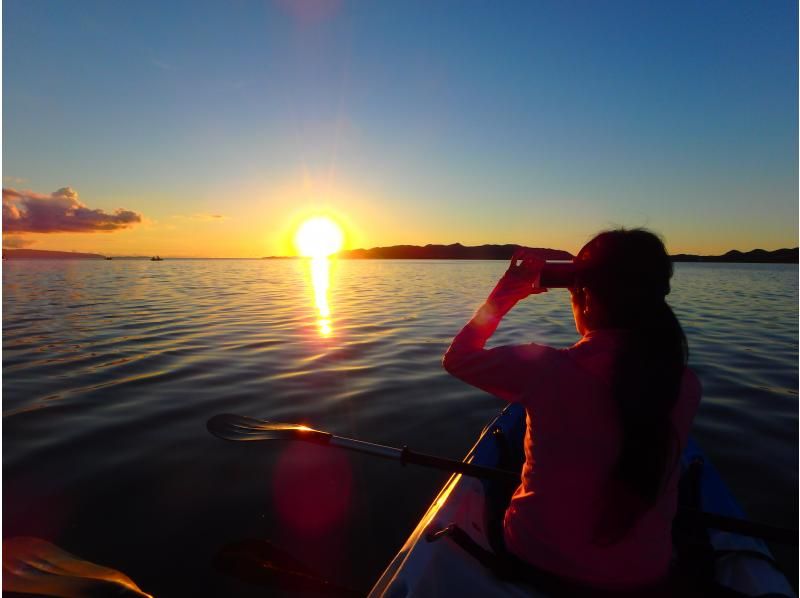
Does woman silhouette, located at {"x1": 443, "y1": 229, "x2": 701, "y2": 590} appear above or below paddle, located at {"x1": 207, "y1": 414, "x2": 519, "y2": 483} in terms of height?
above

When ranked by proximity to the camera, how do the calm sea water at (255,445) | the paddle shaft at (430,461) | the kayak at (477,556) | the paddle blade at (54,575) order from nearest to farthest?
the kayak at (477,556) < the paddle blade at (54,575) < the paddle shaft at (430,461) < the calm sea water at (255,445)

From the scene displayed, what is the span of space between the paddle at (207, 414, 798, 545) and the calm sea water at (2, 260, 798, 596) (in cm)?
42

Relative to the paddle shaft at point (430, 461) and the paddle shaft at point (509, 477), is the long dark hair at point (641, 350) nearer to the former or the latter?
the paddle shaft at point (509, 477)

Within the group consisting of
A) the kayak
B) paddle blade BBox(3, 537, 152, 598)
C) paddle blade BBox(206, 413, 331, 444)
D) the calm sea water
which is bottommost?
the calm sea water

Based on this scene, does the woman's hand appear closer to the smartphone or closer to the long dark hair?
the smartphone

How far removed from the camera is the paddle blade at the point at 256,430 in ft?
14.6

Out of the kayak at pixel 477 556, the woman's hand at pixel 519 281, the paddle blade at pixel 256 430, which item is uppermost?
the woman's hand at pixel 519 281

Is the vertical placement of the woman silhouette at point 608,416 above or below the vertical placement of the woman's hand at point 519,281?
below

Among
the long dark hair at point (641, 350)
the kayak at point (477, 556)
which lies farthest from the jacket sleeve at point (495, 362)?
the kayak at point (477, 556)

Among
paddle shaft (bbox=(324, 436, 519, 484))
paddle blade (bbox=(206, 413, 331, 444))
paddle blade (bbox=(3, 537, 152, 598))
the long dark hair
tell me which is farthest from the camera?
paddle blade (bbox=(206, 413, 331, 444))

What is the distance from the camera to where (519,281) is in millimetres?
2426

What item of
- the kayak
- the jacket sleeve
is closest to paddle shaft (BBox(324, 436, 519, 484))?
the kayak

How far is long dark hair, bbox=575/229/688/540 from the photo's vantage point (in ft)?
5.60

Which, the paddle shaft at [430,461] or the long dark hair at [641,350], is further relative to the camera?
the paddle shaft at [430,461]
